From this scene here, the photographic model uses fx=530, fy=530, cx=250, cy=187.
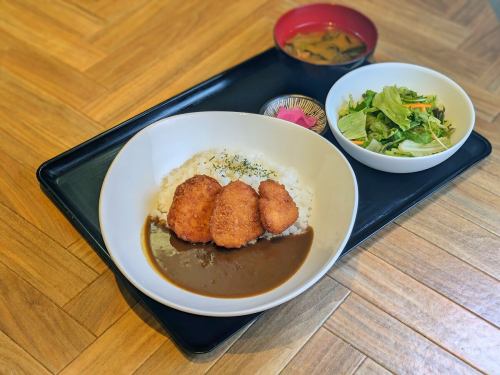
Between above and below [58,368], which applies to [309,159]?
above

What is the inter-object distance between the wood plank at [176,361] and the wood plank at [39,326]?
0.48ft

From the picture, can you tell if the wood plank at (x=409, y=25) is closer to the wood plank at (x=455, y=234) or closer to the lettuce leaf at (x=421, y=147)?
the lettuce leaf at (x=421, y=147)

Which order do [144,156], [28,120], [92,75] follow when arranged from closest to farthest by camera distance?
[144,156] < [28,120] < [92,75]

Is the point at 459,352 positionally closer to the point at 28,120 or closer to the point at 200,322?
the point at 200,322

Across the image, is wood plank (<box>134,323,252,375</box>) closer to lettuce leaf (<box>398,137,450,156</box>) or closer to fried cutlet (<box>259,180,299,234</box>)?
fried cutlet (<box>259,180,299,234</box>)

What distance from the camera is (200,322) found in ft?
3.80

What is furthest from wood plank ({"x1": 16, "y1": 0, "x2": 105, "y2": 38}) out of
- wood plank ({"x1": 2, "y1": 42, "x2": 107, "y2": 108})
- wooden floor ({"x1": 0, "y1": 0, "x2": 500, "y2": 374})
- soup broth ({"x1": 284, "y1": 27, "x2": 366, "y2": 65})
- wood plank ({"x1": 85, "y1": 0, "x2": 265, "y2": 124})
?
soup broth ({"x1": 284, "y1": 27, "x2": 366, "y2": 65})

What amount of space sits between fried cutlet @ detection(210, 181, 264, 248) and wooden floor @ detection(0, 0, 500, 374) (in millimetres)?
188

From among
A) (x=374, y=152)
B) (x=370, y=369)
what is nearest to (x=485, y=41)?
(x=374, y=152)

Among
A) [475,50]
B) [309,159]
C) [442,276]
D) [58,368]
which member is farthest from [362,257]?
[475,50]

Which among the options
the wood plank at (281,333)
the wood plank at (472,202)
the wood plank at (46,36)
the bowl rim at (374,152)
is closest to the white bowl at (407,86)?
the bowl rim at (374,152)

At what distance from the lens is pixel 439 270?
1.32 m

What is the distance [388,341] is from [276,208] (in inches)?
15.3

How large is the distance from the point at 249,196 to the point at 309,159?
24 centimetres
